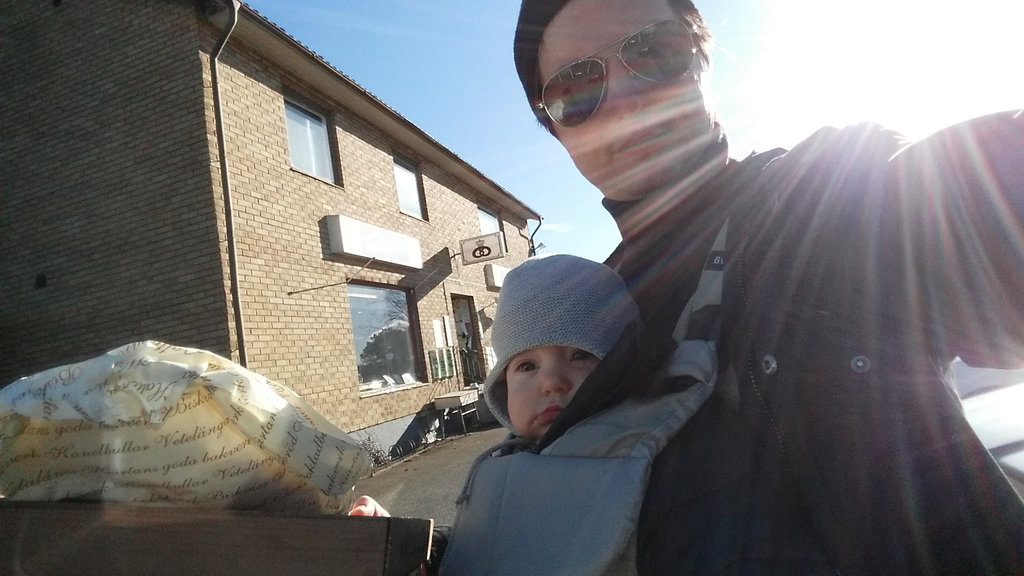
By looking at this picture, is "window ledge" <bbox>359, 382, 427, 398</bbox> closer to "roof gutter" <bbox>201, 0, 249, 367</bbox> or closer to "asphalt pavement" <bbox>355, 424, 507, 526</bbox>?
"asphalt pavement" <bbox>355, 424, 507, 526</bbox>

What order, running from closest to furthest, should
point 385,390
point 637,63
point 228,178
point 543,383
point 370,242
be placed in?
point 637,63, point 543,383, point 228,178, point 385,390, point 370,242

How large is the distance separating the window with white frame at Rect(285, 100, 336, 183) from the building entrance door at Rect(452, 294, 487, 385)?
421 cm

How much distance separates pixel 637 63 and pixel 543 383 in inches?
33.9

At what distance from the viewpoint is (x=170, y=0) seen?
7.03 m

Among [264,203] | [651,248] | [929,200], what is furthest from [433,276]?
[929,200]

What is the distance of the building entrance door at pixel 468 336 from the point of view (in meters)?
12.0

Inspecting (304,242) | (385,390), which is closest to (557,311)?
(304,242)

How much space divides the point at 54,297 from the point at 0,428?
26.4 feet

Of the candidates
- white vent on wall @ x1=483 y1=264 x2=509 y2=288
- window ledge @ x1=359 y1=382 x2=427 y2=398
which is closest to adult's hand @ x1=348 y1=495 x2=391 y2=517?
window ledge @ x1=359 y1=382 x2=427 y2=398

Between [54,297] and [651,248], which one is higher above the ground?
[54,297]

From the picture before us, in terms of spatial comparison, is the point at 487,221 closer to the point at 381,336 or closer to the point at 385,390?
the point at 381,336

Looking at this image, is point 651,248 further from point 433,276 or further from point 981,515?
point 433,276

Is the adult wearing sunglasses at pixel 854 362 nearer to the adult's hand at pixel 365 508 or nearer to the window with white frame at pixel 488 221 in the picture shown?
the adult's hand at pixel 365 508

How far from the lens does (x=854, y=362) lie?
73cm
